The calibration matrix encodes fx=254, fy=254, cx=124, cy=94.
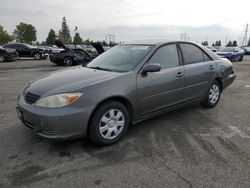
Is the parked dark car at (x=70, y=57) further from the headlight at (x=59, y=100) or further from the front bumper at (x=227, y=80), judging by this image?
the headlight at (x=59, y=100)

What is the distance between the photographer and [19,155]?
339 cm

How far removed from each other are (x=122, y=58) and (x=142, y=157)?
1.81 metres

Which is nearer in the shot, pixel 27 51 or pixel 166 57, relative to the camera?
pixel 166 57

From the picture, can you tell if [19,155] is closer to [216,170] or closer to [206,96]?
[216,170]

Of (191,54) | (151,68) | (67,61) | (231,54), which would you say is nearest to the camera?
(151,68)

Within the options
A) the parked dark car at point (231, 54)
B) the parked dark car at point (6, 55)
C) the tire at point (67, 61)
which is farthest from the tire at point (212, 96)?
the parked dark car at point (6, 55)

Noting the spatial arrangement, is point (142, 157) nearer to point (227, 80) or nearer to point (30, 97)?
point (30, 97)

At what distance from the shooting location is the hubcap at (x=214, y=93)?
544cm

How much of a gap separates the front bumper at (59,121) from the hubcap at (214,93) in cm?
→ 309

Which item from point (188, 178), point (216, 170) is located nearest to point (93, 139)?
point (188, 178)

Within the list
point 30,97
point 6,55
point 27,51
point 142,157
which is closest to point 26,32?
point 27,51

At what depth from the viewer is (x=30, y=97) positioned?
356cm

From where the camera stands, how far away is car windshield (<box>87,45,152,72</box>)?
407 cm

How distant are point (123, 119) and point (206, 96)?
2339 mm
